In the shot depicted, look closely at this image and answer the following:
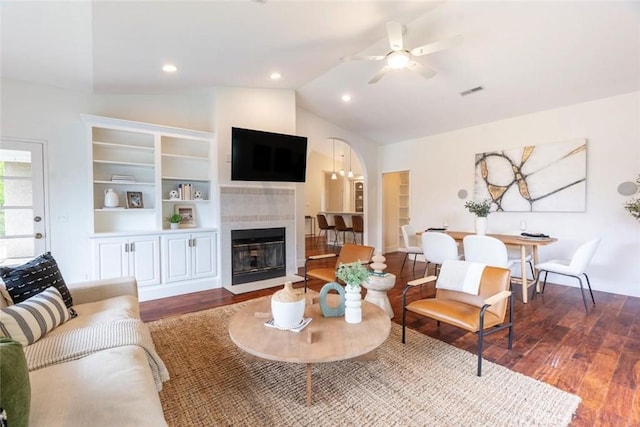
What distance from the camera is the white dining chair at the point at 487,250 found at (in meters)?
3.48

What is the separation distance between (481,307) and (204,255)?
3544 mm

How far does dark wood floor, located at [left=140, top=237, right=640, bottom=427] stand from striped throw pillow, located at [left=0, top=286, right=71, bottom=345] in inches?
51.8

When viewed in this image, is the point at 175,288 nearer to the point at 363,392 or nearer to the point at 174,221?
the point at 174,221

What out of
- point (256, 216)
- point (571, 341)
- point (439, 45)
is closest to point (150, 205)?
point (256, 216)

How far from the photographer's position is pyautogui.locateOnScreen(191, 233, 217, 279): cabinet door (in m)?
4.24

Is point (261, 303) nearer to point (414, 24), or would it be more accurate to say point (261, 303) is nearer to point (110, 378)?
point (110, 378)

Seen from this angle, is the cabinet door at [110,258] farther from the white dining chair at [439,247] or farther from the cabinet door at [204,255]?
the white dining chair at [439,247]

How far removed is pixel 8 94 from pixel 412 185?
6.50 meters

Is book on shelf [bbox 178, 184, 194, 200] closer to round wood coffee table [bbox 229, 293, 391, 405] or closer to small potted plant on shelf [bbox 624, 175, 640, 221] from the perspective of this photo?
round wood coffee table [bbox 229, 293, 391, 405]

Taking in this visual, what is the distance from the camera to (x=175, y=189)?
4473 mm

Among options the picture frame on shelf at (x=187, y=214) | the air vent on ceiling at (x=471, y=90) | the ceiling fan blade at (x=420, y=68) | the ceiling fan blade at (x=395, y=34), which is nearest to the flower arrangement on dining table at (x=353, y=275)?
the ceiling fan blade at (x=395, y=34)

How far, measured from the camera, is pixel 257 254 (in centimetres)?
478

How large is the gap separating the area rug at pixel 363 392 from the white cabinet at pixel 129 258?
166 centimetres

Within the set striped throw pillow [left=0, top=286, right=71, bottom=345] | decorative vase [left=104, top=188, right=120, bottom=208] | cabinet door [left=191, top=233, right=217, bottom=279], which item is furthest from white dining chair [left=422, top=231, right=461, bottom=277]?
decorative vase [left=104, top=188, right=120, bottom=208]
